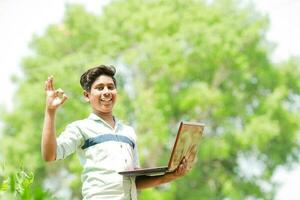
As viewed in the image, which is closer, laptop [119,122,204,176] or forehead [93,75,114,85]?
laptop [119,122,204,176]

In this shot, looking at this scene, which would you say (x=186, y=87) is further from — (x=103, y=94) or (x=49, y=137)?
(x=49, y=137)

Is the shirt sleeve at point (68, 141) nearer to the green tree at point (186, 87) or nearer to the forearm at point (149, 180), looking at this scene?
the forearm at point (149, 180)

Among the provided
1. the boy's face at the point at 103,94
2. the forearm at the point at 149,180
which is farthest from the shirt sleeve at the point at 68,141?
the forearm at the point at 149,180

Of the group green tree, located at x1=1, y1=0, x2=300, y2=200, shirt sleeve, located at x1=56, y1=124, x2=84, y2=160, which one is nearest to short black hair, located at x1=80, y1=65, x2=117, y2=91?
shirt sleeve, located at x1=56, y1=124, x2=84, y2=160

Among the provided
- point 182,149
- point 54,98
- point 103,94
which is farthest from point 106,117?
point 54,98

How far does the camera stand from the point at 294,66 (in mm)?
17406

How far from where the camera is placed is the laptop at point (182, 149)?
7.82 feet

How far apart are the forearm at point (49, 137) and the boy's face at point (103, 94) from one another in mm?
395

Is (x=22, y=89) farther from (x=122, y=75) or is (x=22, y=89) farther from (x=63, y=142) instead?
(x=63, y=142)

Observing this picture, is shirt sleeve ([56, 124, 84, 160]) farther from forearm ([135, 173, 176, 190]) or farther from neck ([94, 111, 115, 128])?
forearm ([135, 173, 176, 190])

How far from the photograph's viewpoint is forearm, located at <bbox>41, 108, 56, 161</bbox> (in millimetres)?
2211

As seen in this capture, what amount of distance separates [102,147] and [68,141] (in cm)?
14

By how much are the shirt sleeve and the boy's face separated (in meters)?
0.14

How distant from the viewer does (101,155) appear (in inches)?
97.8
